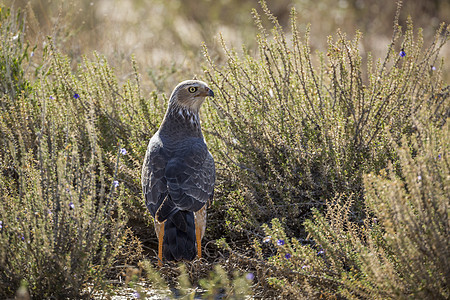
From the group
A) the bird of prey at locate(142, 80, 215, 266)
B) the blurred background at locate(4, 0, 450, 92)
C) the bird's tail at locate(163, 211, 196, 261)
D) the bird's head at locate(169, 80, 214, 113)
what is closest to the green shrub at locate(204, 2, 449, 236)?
the bird's head at locate(169, 80, 214, 113)

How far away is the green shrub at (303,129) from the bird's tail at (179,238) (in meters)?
0.45

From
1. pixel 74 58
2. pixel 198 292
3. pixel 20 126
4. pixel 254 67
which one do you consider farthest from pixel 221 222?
pixel 74 58

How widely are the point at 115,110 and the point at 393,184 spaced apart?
10.1 ft

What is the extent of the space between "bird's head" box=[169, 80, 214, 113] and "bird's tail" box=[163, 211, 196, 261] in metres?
1.07

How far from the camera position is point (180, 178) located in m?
3.76

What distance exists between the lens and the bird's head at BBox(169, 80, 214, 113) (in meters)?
4.26

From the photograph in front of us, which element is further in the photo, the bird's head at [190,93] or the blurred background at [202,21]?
the blurred background at [202,21]

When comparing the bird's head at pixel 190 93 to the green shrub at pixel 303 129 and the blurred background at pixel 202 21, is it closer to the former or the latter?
the green shrub at pixel 303 129

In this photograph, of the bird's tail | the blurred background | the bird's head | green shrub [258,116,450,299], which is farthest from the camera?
the blurred background

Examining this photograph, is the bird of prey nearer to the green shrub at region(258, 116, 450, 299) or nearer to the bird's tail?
the bird's tail

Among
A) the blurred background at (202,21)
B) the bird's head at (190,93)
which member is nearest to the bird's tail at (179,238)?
the bird's head at (190,93)

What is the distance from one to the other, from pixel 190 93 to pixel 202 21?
9.74m

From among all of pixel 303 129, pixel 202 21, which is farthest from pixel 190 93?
pixel 202 21

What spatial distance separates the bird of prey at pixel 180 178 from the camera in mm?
3535
